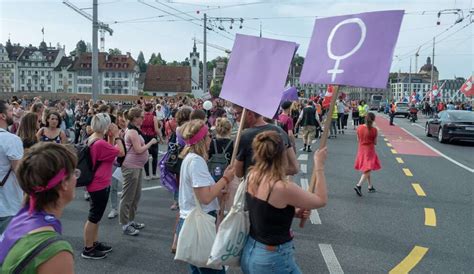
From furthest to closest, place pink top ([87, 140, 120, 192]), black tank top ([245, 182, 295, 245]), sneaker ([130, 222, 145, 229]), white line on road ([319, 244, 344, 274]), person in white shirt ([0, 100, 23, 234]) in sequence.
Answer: sneaker ([130, 222, 145, 229])
pink top ([87, 140, 120, 192])
white line on road ([319, 244, 344, 274])
person in white shirt ([0, 100, 23, 234])
black tank top ([245, 182, 295, 245])

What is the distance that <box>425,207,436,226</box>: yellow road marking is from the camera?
6750 mm

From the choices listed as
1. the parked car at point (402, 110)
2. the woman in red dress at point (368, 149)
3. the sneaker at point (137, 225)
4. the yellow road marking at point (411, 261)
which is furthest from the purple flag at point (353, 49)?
the parked car at point (402, 110)

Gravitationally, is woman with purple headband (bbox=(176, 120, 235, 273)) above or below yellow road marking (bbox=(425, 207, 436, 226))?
above

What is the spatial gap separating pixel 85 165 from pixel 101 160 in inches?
7.8

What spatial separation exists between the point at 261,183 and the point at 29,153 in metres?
1.41

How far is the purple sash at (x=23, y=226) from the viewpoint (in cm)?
194

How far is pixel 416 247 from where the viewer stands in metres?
5.70

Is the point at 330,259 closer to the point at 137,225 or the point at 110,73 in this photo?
the point at 137,225

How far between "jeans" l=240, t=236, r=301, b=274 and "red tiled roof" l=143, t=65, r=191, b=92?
4388 inches

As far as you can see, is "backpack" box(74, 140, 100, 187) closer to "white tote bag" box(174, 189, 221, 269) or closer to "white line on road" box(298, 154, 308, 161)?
"white tote bag" box(174, 189, 221, 269)

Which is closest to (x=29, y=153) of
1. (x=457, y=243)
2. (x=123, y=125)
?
(x=457, y=243)

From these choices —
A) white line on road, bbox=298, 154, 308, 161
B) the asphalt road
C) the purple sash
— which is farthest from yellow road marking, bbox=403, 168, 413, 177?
the purple sash

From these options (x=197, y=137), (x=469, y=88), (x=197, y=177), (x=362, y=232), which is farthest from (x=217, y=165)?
(x=469, y=88)

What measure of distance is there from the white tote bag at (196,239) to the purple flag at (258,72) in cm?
100
